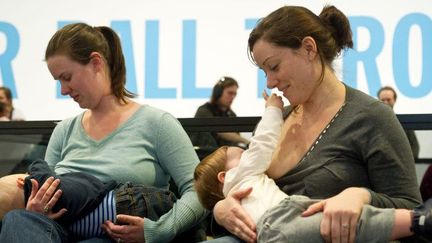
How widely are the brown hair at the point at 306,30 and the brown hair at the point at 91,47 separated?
0.55m

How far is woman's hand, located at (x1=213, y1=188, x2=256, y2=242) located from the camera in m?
1.72

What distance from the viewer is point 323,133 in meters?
1.82

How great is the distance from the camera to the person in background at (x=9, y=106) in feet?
15.3

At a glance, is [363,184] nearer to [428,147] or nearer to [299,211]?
[299,211]

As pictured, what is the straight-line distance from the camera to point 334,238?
1.55 m

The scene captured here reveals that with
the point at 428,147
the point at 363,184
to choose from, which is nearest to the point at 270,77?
the point at 363,184

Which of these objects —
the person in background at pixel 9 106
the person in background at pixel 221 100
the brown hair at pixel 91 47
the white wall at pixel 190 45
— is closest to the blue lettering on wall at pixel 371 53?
the white wall at pixel 190 45

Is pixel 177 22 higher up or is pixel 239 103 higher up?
pixel 177 22

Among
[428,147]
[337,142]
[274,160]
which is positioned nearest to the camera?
[337,142]

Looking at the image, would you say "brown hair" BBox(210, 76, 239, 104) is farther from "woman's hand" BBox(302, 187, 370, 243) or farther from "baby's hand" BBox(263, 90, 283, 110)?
"woman's hand" BBox(302, 187, 370, 243)

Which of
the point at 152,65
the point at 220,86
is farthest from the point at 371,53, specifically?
the point at 152,65

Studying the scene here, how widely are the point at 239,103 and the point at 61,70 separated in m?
2.66

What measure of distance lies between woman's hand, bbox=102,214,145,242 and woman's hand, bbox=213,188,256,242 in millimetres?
256

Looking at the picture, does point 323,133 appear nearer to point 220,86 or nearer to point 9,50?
point 220,86
